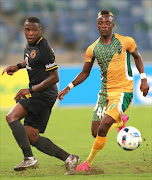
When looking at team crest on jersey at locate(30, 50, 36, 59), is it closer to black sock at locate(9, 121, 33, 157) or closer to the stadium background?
black sock at locate(9, 121, 33, 157)

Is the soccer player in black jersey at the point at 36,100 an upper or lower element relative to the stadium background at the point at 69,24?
upper

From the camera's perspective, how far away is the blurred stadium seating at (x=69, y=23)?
71.6 ft

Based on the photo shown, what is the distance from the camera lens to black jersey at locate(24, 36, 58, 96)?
6191 millimetres

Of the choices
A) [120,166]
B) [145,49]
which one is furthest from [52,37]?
[120,166]

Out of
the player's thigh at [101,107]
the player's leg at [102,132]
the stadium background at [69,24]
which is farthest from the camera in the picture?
the stadium background at [69,24]

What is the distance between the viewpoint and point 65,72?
16.8m

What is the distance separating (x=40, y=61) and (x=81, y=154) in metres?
2.42

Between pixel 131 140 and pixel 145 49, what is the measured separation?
17.2m

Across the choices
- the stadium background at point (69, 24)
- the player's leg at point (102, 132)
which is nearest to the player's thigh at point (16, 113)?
the player's leg at point (102, 132)

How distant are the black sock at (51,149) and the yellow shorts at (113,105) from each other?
75cm

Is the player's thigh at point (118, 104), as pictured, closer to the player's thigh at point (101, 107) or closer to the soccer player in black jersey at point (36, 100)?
the player's thigh at point (101, 107)

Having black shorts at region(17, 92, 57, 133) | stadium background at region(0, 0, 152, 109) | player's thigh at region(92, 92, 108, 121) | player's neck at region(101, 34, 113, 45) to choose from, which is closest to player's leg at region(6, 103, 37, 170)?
black shorts at region(17, 92, 57, 133)

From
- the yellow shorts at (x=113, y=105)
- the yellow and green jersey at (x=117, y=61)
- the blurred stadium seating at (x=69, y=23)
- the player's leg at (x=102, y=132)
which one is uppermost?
the yellow and green jersey at (x=117, y=61)

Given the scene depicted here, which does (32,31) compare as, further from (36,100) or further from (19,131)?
(19,131)
